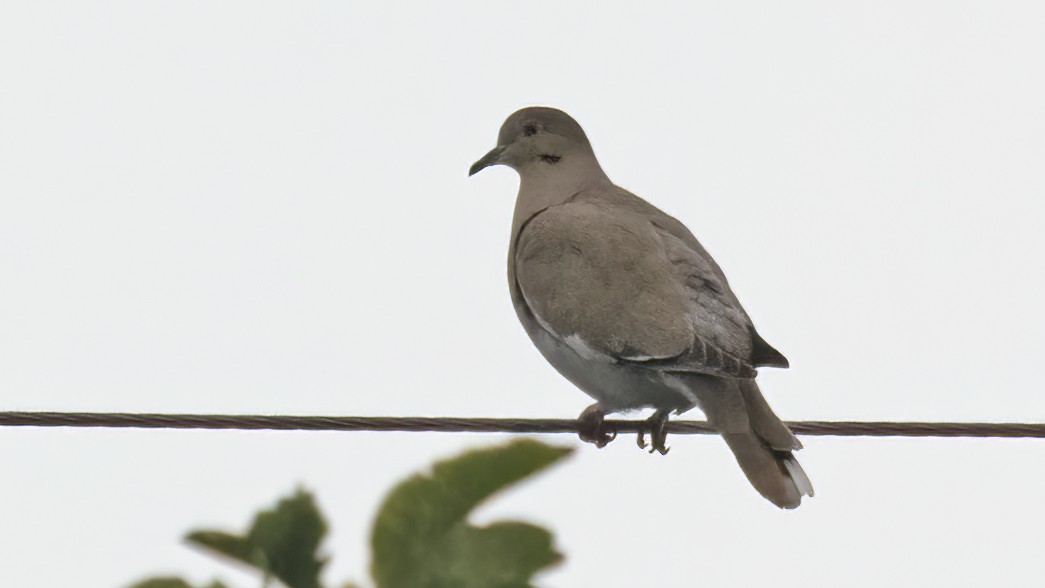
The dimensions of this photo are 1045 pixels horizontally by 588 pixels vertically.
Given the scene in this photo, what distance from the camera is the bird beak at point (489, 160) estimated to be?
7.13 meters

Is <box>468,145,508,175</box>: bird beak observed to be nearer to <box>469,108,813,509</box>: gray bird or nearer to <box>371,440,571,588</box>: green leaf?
<box>469,108,813,509</box>: gray bird

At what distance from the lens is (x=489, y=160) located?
7.15 m

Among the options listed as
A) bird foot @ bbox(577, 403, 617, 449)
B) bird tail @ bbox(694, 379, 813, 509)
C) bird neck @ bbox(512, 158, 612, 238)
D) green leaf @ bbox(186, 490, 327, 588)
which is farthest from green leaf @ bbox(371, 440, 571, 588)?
bird neck @ bbox(512, 158, 612, 238)

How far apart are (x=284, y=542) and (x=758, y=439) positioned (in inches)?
152

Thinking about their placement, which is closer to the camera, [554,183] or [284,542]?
→ [284,542]

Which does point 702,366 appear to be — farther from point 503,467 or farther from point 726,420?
point 503,467

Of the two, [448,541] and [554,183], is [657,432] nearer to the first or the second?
[554,183]

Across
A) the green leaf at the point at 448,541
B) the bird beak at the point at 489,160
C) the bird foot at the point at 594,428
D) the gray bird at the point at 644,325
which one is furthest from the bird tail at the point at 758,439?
the green leaf at the point at 448,541

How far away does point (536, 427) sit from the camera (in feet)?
14.1

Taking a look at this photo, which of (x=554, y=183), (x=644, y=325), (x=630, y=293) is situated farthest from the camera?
(x=554, y=183)

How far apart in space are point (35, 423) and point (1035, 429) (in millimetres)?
2787

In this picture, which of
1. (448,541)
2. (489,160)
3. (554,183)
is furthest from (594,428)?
(448,541)

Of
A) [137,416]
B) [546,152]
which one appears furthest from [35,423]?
[546,152]

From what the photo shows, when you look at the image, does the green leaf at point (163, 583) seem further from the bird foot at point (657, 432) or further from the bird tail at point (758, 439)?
the bird foot at point (657, 432)
